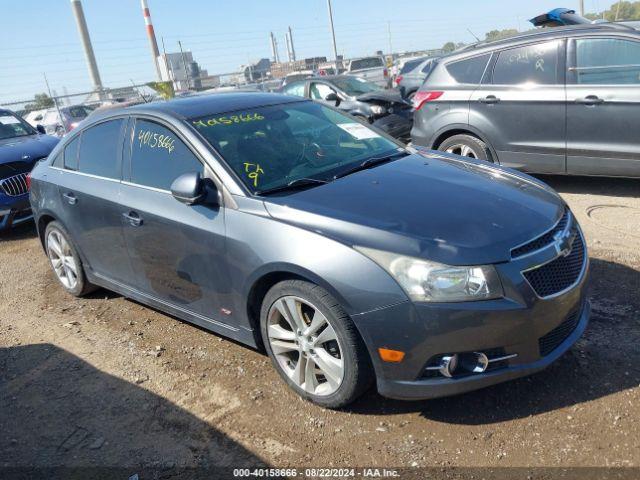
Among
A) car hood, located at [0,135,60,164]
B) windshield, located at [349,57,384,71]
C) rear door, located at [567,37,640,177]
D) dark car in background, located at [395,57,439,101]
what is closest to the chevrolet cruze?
rear door, located at [567,37,640,177]

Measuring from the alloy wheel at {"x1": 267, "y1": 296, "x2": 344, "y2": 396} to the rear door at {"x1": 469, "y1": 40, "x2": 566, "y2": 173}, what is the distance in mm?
4381

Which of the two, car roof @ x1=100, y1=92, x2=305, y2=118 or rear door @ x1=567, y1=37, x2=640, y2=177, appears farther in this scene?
rear door @ x1=567, y1=37, x2=640, y2=177

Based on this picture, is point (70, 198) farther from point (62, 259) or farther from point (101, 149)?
point (62, 259)

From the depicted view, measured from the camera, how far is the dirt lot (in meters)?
2.84

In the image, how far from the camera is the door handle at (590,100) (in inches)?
238

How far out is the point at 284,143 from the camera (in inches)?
154

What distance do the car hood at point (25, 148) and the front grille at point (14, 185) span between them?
254mm

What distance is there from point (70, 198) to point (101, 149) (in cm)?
54

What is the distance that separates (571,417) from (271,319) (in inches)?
65.0

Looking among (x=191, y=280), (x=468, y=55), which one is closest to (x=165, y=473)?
(x=191, y=280)

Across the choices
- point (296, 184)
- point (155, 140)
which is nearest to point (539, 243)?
point (296, 184)

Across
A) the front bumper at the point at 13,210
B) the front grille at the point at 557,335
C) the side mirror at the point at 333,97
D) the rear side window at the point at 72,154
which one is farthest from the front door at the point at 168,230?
the side mirror at the point at 333,97

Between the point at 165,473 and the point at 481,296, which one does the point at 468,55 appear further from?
the point at 165,473

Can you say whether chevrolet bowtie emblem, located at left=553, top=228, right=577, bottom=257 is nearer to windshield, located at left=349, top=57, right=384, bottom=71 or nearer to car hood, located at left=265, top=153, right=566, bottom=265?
car hood, located at left=265, top=153, right=566, bottom=265
